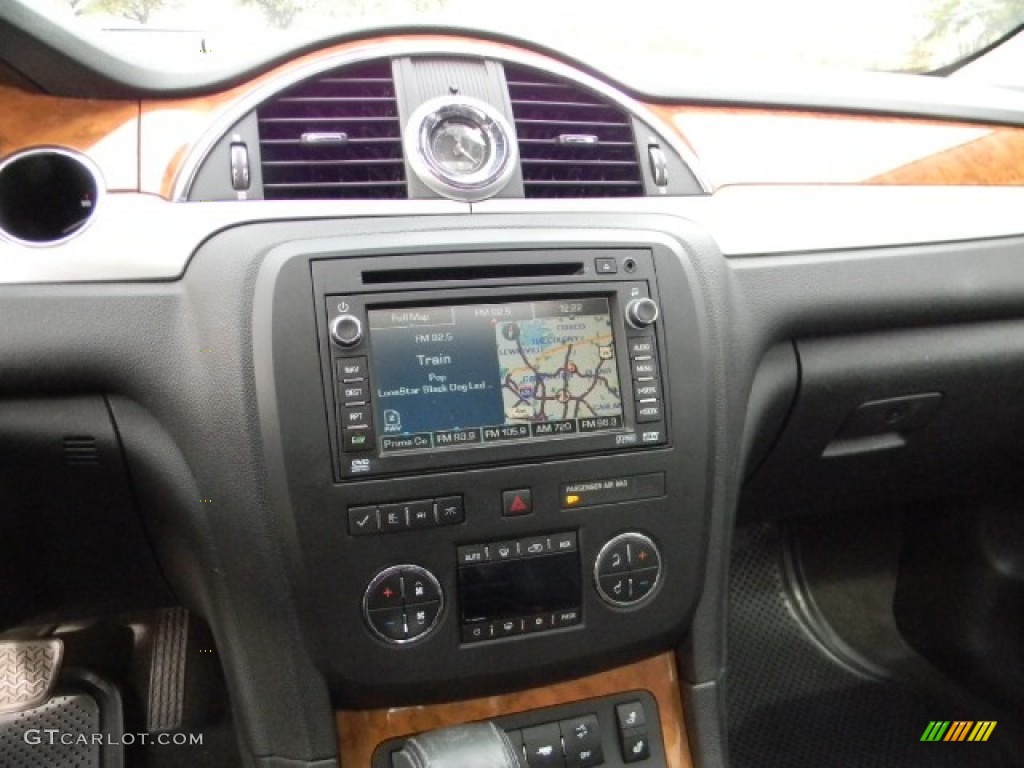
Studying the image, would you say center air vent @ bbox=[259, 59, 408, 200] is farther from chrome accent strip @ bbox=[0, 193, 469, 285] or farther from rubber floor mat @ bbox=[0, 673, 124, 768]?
rubber floor mat @ bbox=[0, 673, 124, 768]

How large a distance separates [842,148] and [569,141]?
0.44 meters

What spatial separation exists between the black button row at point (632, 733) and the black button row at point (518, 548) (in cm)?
23

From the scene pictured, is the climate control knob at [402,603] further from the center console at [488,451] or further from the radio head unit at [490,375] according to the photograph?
the radio head unit at [490,375]

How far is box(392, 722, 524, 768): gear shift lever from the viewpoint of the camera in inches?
36.5

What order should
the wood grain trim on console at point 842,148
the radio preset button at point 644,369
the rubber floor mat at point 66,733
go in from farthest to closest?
1. the rubber floor mat at point 66,733
2. the wood grain trim on console at point 842,148
3. the radio preset button at point 644,369

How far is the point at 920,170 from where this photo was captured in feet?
4.37

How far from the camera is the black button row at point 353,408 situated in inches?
35.6

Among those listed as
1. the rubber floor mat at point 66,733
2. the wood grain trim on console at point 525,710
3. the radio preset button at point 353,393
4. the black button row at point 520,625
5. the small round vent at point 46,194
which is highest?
the small round vent at point 46,194

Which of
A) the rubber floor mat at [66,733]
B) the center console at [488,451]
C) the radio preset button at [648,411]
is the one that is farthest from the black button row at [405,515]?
the rubber floor mat at [66,733]

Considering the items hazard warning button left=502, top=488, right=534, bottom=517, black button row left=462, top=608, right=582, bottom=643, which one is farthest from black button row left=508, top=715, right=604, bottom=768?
hazard warning button left=502, top=488, right=534, bottom=517

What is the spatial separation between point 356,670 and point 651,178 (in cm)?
68

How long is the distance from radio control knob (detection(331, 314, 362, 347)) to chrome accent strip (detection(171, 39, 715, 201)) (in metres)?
0.23

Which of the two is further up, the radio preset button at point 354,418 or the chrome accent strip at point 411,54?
the chrome accent strip at point 411,54

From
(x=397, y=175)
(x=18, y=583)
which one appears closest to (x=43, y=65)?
(x=397, y=175)
